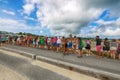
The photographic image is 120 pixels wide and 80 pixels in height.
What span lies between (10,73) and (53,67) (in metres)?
2.77

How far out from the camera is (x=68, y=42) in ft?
62.4

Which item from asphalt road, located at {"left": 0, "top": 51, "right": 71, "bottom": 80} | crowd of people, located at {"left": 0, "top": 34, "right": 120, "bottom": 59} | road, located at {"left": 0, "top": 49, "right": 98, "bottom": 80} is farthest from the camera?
crowd of people, located at {"left": 0, "top": 34, "right": 120, "bottom": 59}

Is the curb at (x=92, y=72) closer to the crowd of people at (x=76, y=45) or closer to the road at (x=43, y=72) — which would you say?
the road at (x=43, y=72)

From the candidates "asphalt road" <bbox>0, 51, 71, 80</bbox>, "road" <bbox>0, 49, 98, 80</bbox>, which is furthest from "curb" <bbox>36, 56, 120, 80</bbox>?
"asphalt road" <bbox>0, 51, 71, 80</bbox>

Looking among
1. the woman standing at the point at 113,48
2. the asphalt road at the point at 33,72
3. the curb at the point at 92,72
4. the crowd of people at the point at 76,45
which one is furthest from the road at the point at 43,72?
the woman standing at the point at 113,48

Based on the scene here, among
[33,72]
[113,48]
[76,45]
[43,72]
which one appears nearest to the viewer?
[43,72]

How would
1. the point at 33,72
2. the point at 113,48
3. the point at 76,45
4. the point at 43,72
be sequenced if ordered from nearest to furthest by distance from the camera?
the point at 43,72
the point at 33,72
the point at 113,48
the point at 76,45

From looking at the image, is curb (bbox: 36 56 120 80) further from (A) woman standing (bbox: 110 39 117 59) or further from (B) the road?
(A) woman standing (bbox: 110 39 117 59)

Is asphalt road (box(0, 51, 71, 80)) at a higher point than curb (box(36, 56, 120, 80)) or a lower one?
lower

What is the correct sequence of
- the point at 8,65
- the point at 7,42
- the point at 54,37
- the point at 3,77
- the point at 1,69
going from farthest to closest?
the point at 7,42, the point at 54,37, the point at 8,65, the point at 1,69, the point at 3,77

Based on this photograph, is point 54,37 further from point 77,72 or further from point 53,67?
point 77,72

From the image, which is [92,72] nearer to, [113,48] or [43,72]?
[43,72]

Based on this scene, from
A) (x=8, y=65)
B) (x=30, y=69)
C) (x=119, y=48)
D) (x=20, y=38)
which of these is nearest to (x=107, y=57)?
(x=119, y=48)

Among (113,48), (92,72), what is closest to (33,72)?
(92,72)
